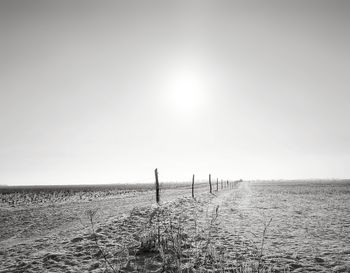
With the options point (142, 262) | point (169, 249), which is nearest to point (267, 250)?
point (169, 249)

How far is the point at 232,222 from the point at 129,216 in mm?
5067

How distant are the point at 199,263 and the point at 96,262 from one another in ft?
8.88

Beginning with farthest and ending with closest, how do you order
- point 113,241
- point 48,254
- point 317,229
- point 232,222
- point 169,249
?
point 232,222, point 317,229, point 113,241, point 169,249, point 48,254

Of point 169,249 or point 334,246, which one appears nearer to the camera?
point 169,249

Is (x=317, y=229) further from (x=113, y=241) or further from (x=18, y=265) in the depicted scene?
(x=18, y=265)

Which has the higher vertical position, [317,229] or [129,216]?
[129,216]

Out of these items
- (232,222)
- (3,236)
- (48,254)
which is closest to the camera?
(48,254)

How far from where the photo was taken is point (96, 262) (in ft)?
20.7

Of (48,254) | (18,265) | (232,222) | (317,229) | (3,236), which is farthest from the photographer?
(232,222)

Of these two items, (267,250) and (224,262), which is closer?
(224,262)

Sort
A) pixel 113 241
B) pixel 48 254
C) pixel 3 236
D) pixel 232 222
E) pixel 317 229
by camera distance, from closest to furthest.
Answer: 1. pixel 48 254
2. pixel 113 241
3. pixel 3 236
4. pixel 317 229
5. pixel 232 222

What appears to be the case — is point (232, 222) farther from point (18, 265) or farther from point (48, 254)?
point (18, 265)

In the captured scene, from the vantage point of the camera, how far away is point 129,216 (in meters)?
11.2

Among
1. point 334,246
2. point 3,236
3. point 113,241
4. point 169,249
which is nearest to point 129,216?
point 113,241
